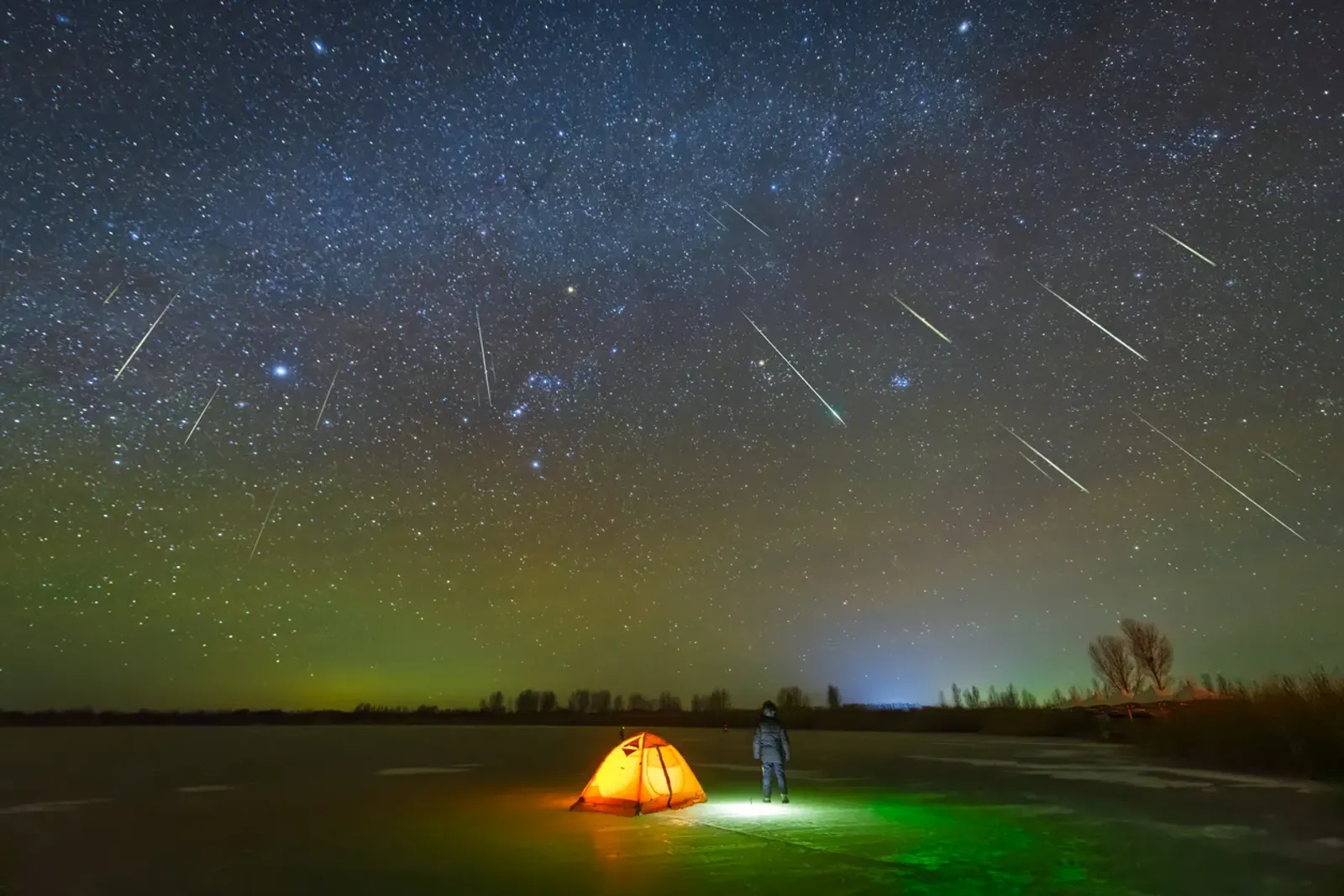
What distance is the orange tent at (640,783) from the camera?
1800 cm

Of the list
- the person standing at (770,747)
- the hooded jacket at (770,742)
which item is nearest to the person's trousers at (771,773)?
the person standing at (770,747)

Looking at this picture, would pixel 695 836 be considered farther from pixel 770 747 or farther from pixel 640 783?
pixel 770 747

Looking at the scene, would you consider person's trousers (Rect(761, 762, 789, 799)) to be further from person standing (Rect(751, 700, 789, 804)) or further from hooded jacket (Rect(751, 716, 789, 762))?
hooded jacket (Rect(751, 716, 789, 762))

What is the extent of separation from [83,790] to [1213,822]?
101ft

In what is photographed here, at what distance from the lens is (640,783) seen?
18.1m

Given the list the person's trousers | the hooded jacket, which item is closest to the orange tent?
the person's trousers

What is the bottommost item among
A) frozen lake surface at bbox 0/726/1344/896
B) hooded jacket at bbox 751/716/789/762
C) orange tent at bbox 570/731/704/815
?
frozen lake surface at bbox 0/726/1344/896

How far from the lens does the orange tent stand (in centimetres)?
1800

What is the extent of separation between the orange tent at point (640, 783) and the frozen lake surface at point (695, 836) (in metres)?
0.51

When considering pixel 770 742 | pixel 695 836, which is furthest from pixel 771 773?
pixel 695 836

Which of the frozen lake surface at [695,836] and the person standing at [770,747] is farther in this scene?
the person standing at [770,747]

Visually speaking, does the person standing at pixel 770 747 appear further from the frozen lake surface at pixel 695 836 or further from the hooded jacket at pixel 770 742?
the frozen lake surface at pixel 695 836

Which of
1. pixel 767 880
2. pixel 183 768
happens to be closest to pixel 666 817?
pixel 767 880

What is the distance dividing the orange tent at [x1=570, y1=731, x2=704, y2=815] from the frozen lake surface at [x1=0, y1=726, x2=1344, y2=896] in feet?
1.67
